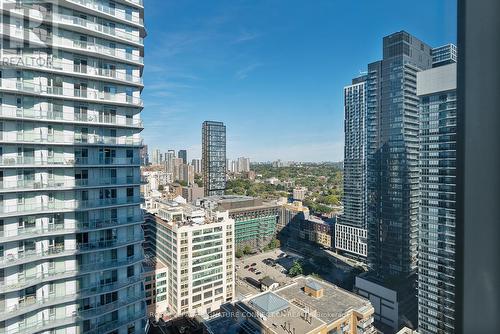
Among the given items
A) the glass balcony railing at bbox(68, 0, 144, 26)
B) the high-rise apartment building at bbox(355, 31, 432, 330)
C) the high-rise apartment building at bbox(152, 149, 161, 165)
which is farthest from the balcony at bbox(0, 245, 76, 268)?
the high-rise apartment building at bbox(152, 149, 161, 165)

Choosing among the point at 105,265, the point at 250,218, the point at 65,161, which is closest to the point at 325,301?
the point at 105,265

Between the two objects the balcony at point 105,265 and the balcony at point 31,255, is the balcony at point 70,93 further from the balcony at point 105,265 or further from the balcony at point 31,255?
the balcony at point 105,265

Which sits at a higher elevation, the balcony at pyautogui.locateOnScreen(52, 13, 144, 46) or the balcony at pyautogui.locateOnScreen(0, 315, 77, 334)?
the balcony at pyautogui.locateOnScreen(52, 13, 144, 46)

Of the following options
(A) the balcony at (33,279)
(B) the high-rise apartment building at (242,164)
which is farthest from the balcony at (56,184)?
(B) the high-rise apartment building at (242,164)

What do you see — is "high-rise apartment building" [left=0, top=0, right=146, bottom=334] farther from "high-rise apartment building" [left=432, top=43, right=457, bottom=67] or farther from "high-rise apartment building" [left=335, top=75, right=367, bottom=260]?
"high-rise apartment building" [left=335, top=75, right=367, bottom=260]

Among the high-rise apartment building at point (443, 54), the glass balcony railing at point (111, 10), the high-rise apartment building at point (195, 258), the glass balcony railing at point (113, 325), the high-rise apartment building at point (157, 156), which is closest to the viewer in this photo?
the high-rise apartment building at point (443, 54)

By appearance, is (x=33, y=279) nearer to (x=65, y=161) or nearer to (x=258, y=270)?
(x=65, y=161)

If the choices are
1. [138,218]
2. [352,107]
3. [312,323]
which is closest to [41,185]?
[138,218]
